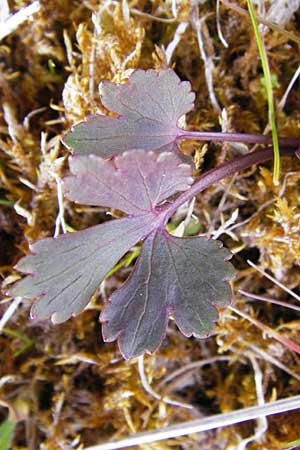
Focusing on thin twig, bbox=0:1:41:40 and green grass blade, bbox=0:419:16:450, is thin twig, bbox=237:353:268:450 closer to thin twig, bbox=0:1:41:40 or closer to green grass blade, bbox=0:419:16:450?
green grass blade, bbox=0:419:16:450

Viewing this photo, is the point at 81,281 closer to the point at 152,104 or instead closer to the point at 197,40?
the point at 152,104

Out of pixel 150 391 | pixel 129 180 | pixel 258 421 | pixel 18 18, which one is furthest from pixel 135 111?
pixel 258 421

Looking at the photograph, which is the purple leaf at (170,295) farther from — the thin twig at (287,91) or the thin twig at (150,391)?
the thin twig at (287,91)

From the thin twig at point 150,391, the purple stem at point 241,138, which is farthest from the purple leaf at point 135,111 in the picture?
the thin twig at point 150,391

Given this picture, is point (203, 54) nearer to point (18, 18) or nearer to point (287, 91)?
point (287, 91)

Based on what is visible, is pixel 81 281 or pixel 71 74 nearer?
pixel 81 281

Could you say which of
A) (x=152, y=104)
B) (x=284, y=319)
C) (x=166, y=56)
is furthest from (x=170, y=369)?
(x=166, y=56)
